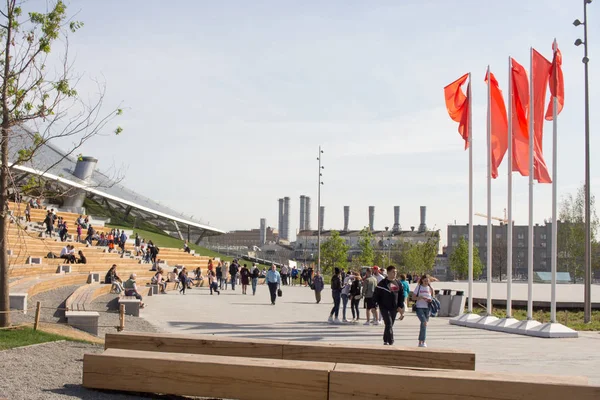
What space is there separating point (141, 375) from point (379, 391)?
258 centimetres

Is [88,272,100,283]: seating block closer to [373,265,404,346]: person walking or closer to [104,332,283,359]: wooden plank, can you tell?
[373,265,404,346]: person walking

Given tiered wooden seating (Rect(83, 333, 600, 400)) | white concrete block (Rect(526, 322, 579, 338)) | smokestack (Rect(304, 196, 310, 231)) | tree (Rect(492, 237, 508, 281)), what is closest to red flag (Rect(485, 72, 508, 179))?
white concrete block (Rect(526, 322, 579, 338))

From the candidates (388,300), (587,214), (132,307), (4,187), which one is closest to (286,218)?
(587,214)

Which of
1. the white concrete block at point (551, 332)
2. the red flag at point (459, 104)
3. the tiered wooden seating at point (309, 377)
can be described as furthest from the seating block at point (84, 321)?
the red flag at point (459, 104)

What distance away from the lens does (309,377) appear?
711cm

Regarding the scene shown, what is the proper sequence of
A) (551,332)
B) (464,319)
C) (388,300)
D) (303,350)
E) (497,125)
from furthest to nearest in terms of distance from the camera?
1. (497,125)
2. (464,319)
3. (551,332)
4. (388,300)
5. (303,350)

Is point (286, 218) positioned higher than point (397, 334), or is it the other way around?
point (286, 218)

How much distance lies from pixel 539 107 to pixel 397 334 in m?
7.22

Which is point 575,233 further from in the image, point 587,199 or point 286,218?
point 286,218

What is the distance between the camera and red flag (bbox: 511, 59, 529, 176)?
19500mm

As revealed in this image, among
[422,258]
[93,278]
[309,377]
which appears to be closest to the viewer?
[309,377]

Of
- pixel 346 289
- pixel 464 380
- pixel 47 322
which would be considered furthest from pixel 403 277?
pixel 464 380

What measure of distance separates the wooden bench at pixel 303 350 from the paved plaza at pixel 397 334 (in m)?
3.08

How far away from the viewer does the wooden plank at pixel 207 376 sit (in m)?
7.17
